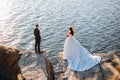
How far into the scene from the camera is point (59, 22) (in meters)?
33.3

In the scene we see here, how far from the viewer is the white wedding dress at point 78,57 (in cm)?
1891

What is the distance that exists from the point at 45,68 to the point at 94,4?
76.1ft

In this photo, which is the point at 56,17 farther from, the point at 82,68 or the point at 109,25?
the point at 82,68

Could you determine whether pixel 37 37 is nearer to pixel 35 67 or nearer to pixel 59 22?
pixel 35 67

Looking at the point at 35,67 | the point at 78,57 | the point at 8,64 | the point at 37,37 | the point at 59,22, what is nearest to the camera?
the point at 8,64

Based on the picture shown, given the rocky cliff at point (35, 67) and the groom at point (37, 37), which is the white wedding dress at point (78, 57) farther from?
the groom at point (37, 37)

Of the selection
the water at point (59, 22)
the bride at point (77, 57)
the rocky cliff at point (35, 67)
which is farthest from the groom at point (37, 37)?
the bride at point (77, 57)

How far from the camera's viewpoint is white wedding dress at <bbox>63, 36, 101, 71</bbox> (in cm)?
1891

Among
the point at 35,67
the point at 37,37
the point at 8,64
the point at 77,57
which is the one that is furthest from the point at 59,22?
the point at 8,64

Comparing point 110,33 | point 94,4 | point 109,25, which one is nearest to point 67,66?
point 110,33

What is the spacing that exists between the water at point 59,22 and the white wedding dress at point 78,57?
2.99 metres

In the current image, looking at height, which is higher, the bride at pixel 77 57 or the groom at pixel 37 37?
the groom at pixel 37 37

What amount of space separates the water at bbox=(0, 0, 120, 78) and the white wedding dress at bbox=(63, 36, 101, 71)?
299cm

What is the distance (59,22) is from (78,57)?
14095 millimetres
